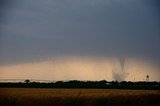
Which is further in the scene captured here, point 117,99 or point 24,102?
point 117,99

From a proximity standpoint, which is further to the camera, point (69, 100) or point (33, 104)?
point (69, 100)

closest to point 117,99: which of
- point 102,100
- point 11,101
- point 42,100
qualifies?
point 102,100

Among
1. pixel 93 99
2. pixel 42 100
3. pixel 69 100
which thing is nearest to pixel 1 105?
pixel 42 100

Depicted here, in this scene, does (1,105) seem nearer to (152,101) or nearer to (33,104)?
(33,104)

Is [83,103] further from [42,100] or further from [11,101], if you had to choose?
[11,101]

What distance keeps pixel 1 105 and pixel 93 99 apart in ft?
20.9

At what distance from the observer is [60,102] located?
2602 centimetres

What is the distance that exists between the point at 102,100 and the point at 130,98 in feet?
9.90

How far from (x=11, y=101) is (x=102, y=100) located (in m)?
6.12

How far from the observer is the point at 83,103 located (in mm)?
26438

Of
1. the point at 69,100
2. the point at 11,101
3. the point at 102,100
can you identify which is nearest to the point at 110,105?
the point at 102,100

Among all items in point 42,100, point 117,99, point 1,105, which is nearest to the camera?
point 1,105

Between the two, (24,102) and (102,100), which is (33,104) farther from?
(102,100)

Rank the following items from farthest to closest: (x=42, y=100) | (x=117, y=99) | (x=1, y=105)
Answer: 1. (x=117, y=99)
2. (x=42, y=100)
3. (x=1, y=105)
